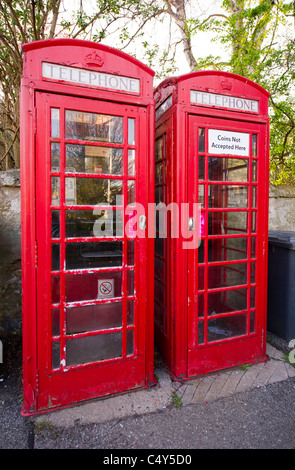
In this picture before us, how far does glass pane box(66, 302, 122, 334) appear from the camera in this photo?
2.35 m

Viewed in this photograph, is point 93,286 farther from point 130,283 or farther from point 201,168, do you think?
point 201,168

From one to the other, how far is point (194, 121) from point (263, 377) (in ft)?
8.06

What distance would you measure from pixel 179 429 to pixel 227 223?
1.80 m

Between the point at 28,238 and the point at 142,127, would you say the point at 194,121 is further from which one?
the point at 28,238

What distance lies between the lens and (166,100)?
277 centimetres

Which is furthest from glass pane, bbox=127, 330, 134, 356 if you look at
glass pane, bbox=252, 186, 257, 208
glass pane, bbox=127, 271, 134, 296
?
glass pane, bbox=252, 186, 257, 208

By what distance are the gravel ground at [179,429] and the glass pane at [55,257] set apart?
3.71ft

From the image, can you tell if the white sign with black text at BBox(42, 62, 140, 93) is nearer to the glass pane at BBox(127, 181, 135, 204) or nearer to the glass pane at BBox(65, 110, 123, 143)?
the glass pane at BBox(65, 110, 123, 143)

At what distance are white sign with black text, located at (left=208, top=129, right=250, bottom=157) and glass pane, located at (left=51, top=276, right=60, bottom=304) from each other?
175cm

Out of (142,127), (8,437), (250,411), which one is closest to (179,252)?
(142,127)

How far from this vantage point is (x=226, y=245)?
3.03 meters

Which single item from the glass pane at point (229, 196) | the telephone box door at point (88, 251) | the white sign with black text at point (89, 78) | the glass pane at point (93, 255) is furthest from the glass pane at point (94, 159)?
the glass pane at point (229, 196)

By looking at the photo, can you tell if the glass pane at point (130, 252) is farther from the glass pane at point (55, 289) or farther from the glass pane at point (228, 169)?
the glass pane at point (228, 169)
